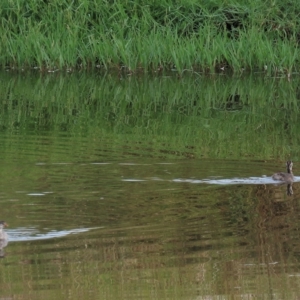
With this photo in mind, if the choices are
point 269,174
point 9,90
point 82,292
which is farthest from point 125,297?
point 9,90

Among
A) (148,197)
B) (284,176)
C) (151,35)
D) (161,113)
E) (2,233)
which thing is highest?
(2,233)

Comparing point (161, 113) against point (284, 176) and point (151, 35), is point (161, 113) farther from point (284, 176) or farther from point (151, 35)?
point (151, 35)

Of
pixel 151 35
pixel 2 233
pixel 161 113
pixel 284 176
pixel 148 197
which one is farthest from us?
pixel 151 35

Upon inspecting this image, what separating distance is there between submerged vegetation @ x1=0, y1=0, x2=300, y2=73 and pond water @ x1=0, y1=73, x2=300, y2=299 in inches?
118

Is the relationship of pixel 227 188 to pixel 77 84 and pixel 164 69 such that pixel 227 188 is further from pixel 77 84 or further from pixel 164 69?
pixel 164 69

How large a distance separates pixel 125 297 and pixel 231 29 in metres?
15.7

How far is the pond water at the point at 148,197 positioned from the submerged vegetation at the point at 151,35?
301cm

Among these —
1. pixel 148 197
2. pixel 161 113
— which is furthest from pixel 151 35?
pixel 148 197

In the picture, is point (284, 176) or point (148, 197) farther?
point (284, 176)

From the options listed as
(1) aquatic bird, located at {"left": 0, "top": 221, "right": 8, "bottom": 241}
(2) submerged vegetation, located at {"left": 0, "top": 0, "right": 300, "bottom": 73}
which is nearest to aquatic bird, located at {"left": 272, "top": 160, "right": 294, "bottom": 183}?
(1) aquatic bird, located at {"left": 0, "top": 221, "right": 8, "bottom": 241}

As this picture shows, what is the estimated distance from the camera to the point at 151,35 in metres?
21.4

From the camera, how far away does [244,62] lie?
21.1 m

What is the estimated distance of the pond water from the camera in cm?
746

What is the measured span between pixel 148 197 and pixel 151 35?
11499 millimetres
